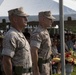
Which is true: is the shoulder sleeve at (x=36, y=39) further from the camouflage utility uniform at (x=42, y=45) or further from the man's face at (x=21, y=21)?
the man's face at (x=21, y=21)


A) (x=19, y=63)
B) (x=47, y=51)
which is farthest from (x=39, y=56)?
(x=19, y=63)

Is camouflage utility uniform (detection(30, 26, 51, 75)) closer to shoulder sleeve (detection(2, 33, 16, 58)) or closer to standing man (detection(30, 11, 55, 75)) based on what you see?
standing man (detection(30, 11, 55, 75))

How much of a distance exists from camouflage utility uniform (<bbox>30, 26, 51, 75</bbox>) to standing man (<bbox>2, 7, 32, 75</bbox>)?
959 mm

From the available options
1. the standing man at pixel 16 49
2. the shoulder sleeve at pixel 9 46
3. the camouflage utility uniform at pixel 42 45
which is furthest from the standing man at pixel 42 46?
the shoulder sleeve at pixel 9 46

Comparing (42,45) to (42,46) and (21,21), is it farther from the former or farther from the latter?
(21,21)

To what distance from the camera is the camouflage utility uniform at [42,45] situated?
564 centimetres

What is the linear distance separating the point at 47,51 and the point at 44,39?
189 mm

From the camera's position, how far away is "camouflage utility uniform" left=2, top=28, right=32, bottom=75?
4472mm

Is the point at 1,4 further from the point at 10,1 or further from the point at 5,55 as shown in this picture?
the point at 5,55

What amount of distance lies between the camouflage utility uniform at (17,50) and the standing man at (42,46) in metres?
0.89

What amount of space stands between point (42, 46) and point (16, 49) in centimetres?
118

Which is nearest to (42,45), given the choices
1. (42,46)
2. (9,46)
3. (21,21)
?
(42,46)

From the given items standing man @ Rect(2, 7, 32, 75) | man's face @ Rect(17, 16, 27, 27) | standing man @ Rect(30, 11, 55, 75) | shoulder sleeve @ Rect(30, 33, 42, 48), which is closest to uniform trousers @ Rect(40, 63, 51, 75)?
standing man @ Rect(30, 11, 55, 75)

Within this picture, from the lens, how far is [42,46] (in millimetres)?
5695
